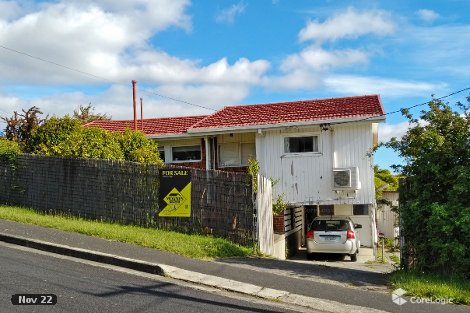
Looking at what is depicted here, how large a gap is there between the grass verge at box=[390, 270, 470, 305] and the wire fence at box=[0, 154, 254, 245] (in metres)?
4.39

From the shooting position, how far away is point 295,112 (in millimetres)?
19891

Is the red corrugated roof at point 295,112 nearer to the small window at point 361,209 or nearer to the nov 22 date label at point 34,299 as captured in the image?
the small window at point 361,209

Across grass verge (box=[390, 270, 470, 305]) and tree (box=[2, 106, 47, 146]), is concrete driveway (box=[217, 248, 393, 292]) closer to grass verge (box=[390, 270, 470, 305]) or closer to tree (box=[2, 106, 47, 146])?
grass verge (box=[390, 270, 470, 305])

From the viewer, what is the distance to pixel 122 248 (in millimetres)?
10539

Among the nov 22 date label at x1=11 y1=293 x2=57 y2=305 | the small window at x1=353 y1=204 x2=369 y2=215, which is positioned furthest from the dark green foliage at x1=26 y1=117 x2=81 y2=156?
the small window at x1=353 y1=204 x2=369 y2=215

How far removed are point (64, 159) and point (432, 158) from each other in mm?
10452

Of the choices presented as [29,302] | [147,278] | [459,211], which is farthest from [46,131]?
[459,211]

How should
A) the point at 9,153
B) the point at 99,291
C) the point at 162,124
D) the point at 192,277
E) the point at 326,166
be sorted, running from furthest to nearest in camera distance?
the point at 162,124 < the point at 326,166 < the point at 9,153 < the point at 192,277 < the point at 99,291

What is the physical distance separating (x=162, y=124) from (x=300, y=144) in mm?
7111

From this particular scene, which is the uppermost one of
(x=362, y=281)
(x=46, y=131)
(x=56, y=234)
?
(x=46, y=131)

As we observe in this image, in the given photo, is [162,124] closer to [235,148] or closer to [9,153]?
[235,148]

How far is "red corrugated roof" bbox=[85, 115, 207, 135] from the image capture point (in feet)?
70.4

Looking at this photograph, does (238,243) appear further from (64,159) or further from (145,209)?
(64,159)

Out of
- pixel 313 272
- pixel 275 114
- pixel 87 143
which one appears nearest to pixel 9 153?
pixel 87 143
